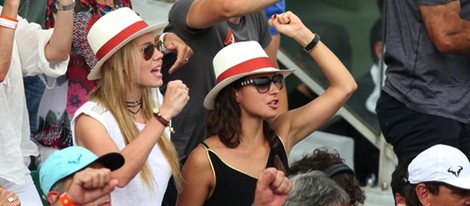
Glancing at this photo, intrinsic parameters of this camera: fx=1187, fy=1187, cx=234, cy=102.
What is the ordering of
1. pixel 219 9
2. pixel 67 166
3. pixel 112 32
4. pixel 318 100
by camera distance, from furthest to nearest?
1. pixel 318 100
2. pixel 219 9
3. pixel 112 32
4. pixel 67 166

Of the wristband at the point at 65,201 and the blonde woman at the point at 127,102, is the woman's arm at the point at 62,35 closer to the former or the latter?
the blonde woman at the point at 127,102

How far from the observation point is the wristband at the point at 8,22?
5.66 meters

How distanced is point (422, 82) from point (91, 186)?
223 centimetres

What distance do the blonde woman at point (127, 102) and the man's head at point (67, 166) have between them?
25.2 inches

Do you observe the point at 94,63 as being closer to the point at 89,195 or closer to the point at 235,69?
the point at 235,69

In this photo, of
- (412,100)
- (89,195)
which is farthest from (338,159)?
(89,195)

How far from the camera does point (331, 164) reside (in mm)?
6137

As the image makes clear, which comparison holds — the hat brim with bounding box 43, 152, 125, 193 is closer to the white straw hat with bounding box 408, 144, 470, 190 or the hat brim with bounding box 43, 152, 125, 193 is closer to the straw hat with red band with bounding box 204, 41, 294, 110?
the straw hat with red band with bounding box 204, 41, 294, 110

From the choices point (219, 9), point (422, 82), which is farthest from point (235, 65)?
point (422, 82)

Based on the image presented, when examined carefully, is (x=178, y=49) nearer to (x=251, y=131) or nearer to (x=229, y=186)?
(x=251, y=131)

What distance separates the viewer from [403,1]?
6.15 metres

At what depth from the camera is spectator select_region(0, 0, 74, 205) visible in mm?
5695

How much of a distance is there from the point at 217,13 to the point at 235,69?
351mm

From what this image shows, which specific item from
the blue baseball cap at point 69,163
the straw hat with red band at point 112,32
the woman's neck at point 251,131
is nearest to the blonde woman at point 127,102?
the straw hat with red band at point 112,32
